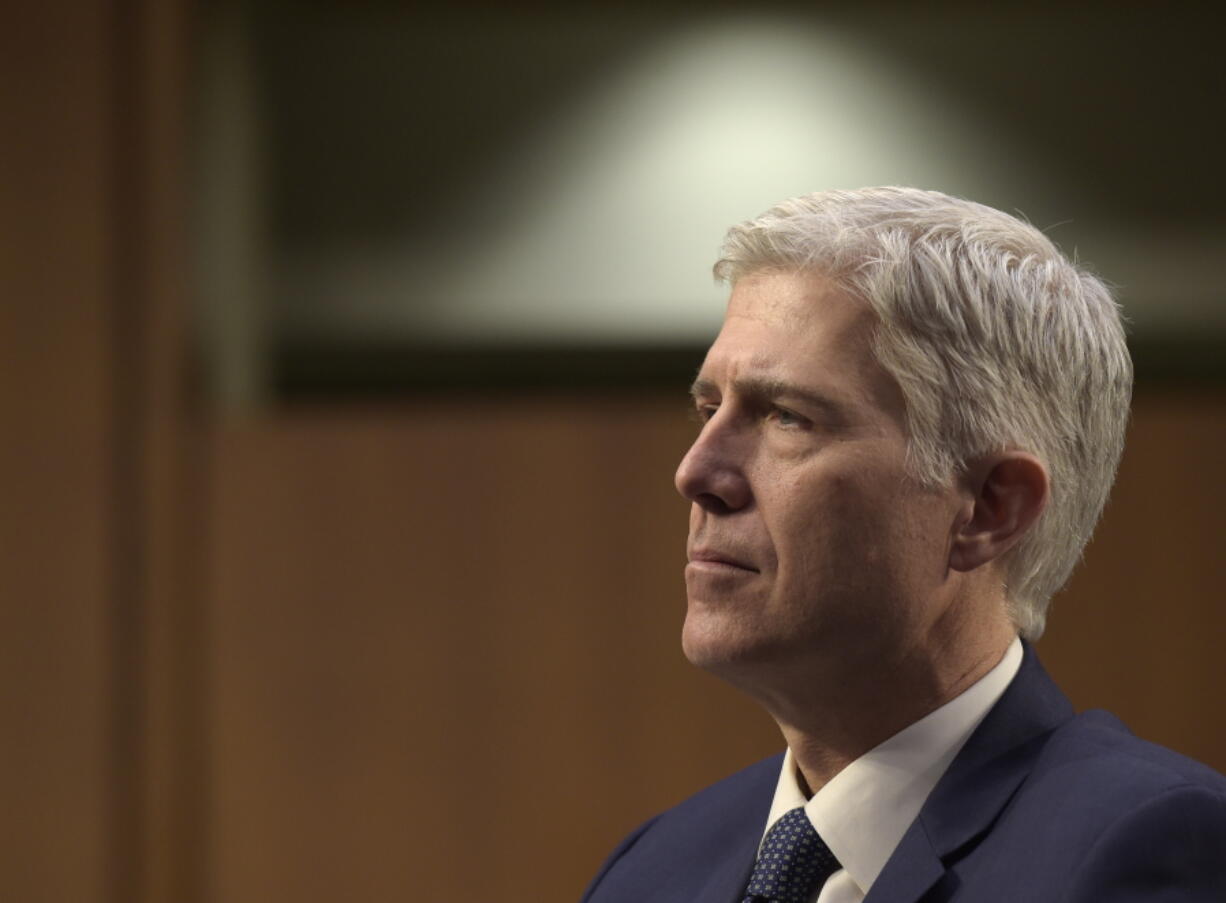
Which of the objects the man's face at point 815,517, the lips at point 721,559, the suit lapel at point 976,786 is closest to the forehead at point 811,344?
the man's face at point 815,517

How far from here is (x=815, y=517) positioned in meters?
1.23

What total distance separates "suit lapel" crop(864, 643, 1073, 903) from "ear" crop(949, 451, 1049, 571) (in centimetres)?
10

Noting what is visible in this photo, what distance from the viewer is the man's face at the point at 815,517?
122 centimetres

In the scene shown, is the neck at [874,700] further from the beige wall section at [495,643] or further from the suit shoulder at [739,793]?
the beige wall section at [495,643]

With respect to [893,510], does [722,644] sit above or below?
below

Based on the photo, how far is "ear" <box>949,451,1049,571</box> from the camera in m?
1.26

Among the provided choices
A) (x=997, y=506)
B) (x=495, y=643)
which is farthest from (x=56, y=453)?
(x=997, y=506)

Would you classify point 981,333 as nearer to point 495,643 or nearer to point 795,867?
point 795,867

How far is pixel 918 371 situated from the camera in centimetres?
123

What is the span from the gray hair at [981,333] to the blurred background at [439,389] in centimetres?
173

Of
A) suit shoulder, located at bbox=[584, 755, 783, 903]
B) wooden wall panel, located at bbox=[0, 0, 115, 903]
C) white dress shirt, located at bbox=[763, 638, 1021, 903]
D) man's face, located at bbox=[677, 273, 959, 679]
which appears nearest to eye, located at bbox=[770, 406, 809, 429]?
man's face, located at bbox=[677, 273, 959, 679]

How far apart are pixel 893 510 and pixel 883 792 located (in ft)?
0.68

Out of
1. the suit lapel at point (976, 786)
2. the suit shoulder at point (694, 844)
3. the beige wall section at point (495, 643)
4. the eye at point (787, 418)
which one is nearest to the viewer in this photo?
the suit lapel at point (976, 786)

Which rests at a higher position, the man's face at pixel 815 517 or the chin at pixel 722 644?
the man's face at pixel 815 517
